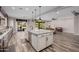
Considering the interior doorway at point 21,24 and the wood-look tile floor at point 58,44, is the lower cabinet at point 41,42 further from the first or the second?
the interior doorway at point 21,24

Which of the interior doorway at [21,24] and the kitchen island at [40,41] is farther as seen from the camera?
the kitchen island at [40,41]

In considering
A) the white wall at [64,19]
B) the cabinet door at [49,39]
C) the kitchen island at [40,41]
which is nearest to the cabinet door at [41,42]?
the kitchen island at [40,41]

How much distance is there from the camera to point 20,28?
190cm

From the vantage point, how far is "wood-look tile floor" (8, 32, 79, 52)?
1.73m

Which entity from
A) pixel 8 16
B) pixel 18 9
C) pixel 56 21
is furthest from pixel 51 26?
pixel 8 16

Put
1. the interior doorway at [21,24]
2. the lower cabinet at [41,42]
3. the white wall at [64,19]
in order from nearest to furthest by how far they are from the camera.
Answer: the white wall at [64,19] → the interior doorway at [21,24] → the lower cabinet at [41,42]

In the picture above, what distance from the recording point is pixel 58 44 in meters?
1.90

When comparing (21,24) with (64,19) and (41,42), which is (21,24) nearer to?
(41,42)

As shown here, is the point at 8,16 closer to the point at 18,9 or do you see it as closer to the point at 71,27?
the point at 18,9

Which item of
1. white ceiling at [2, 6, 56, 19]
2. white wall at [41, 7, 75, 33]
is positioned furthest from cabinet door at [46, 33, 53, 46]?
white ceiling at [2, 6, 56, 19]

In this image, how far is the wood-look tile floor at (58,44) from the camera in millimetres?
1733

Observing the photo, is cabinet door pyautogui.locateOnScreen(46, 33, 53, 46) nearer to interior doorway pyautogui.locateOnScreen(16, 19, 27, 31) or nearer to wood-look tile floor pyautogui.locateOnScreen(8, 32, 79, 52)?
wood-look tile floor pyautogui.locateOnScreen(8, 32, 79, 52)

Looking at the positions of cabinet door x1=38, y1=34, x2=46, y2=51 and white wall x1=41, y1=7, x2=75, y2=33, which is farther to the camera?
cabinet door x1=38, y1=34, x2=46, y2=51
